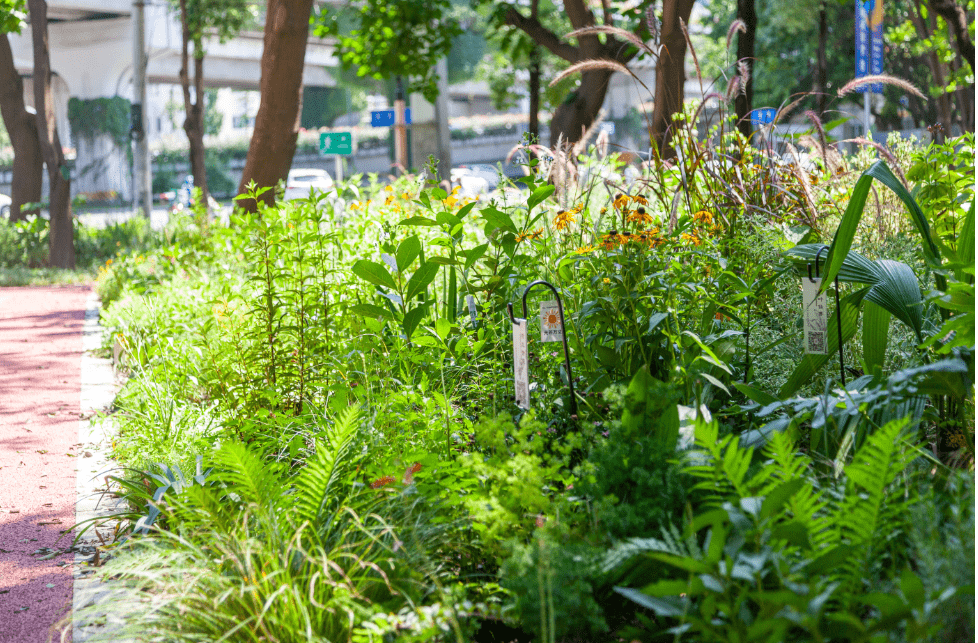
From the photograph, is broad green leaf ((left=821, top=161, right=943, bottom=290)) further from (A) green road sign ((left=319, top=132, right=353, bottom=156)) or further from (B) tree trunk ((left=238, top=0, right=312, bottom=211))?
(A) green road sign ((left=319, top=132, right=353, bottom=156))

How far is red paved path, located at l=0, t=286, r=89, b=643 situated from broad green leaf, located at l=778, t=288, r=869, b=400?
221 cm

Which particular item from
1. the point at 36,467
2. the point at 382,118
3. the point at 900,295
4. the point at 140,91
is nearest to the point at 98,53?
the point at 140,91

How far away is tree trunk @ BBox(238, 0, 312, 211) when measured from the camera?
8.73 metres

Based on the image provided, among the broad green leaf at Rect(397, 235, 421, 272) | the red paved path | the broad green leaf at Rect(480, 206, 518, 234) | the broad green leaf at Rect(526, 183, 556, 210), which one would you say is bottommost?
the red paved path

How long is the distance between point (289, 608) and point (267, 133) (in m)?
7.52

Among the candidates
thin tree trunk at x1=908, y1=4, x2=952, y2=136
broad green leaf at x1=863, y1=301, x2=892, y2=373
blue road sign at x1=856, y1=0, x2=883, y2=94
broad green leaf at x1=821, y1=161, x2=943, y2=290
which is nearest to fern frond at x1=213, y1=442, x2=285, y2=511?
broad green leaf at x1=821, y1=161, x2=943, y2=290

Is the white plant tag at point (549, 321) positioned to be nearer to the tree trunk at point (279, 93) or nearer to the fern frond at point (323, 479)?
the fern frond at point (323, 479)

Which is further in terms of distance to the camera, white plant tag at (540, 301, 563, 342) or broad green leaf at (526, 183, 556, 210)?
broad green leaf at (526, 183, 556, 210)

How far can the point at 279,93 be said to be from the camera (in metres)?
8.91

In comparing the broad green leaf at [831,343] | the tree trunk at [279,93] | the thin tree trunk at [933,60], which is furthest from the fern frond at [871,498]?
the thin tree trunk at [933,60]

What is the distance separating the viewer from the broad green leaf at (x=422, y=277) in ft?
11.5

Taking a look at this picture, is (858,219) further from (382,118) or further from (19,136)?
(19,136)

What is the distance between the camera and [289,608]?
2057 mm

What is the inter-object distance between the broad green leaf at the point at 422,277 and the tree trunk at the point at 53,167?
12.5 m
